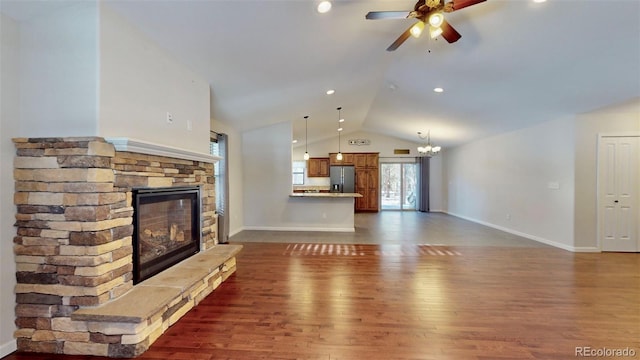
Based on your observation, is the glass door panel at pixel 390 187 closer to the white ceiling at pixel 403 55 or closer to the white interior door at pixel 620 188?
the white ceiling at pixel 403 55

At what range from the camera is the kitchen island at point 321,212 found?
7.27m

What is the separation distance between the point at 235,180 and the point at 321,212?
2.19 metres

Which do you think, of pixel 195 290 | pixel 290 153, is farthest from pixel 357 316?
pixel 290 153

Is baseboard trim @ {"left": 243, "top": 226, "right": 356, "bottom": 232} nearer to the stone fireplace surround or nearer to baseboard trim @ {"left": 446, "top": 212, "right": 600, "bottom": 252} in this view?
baseboard trim @ {"left": 446, "top": 212, "right": 600, "bottom": 252}

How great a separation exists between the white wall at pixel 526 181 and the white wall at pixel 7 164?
715 centimetres

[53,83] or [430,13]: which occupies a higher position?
[430,13]

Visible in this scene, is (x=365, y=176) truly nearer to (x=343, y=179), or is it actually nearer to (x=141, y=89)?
(x=343, y=179)

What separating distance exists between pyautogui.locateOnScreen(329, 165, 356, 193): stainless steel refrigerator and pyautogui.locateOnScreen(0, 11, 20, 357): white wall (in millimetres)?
9005

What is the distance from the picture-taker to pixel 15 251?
214 centimetres

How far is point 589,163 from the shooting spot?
5047mm

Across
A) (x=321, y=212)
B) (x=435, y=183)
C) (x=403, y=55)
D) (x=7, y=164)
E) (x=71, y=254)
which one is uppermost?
(x=403, y=55)

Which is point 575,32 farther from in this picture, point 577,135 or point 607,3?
point 577,135

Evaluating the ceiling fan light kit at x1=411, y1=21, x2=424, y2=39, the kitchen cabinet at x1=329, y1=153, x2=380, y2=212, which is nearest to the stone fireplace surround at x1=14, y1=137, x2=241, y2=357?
the ceiling fan light kit at x1=411, y1=21, x2=424, y2=39

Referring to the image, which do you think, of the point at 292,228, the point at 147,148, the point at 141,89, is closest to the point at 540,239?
the point at 292,228
